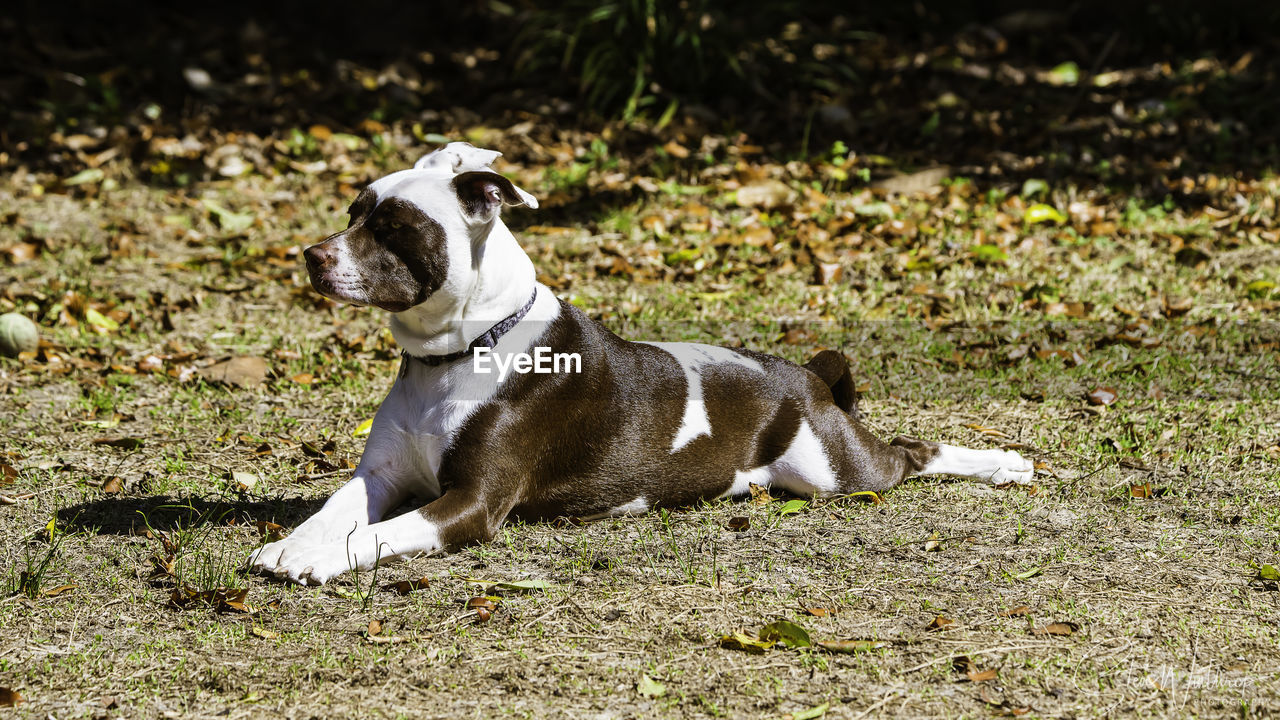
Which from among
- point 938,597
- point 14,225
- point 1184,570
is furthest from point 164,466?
point 14,225

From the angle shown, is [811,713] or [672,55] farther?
[672,55]

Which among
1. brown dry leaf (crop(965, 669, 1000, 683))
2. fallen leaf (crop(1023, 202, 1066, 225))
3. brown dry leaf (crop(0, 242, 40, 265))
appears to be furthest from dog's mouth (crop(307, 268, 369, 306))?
fallen leaf (crop(1023, 202, 1066, 225))

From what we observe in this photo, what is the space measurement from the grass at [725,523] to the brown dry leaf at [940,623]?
1 cm

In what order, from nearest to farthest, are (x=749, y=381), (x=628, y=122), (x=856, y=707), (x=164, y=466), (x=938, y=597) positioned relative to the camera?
1. (x=856, y=707)
2. (x=938, y=597)
3. (x=749, y=381)
4. (x=164, y=466)
5. (x=628, y=122)

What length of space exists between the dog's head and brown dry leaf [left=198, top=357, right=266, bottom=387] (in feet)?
7.27

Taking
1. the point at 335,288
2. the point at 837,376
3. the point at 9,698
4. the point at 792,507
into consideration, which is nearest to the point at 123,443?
the point at 335,288

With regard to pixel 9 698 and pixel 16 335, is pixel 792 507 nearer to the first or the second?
pixel 9 698

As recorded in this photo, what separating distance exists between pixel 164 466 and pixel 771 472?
7.44ft

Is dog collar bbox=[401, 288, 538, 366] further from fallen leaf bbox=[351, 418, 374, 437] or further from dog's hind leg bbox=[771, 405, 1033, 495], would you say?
fallen leaf bbox=[351, 418, 374, 437]

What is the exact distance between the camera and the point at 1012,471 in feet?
14.1

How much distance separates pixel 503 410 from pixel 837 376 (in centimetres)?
139

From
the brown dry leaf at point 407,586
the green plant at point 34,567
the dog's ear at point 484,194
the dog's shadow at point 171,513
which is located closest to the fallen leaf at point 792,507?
the brown dry leaf at point 407,586

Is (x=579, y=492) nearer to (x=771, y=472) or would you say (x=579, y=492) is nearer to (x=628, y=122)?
(x=771, y=472)

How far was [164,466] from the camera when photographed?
4.50m
